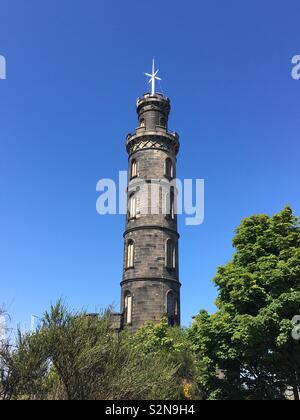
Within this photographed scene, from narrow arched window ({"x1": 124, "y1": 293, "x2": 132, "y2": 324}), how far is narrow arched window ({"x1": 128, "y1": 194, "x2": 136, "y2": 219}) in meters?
7.05

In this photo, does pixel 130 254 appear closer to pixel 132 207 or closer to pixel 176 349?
pixel 132 207

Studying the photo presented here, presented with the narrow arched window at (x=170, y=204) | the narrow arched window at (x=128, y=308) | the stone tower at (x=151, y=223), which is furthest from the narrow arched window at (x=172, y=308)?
the narrow arched window at (x=170, y=204)

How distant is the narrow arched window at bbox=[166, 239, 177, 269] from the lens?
128ft

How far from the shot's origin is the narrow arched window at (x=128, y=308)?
37094 mm

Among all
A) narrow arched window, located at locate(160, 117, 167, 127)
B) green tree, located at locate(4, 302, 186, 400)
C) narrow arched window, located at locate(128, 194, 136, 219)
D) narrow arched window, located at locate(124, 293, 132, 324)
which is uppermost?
narrow arched window, located at locate(160, 117, 167, 127)

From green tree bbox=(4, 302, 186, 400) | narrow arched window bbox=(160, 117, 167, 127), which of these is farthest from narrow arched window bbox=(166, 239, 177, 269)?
green tree bbox=(4, 302, 186, 400)

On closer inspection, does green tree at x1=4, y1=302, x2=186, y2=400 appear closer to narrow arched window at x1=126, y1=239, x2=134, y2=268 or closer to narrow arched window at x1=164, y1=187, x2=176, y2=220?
narrow arched window at x1=126, y1=239, x2=134, y2=268

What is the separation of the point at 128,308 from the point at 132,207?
9.08m

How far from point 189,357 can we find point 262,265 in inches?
420

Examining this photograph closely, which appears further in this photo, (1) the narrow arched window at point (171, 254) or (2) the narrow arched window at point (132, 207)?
(2) the narrow arched window at point (132, 207)

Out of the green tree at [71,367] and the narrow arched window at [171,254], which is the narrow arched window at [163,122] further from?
the green tree at [71,367]

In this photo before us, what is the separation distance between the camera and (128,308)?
123 ft

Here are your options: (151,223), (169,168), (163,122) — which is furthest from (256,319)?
(163,122)
